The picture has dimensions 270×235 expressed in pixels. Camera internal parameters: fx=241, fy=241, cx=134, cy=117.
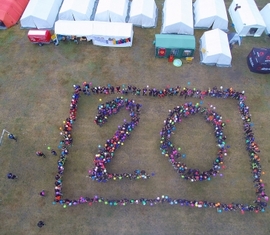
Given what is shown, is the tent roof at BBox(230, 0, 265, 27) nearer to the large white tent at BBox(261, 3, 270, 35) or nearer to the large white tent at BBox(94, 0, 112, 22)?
the large white tent at BBox(261, 3, 270, 35)

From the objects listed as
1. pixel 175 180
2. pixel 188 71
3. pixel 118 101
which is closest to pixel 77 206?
pixel 175 180

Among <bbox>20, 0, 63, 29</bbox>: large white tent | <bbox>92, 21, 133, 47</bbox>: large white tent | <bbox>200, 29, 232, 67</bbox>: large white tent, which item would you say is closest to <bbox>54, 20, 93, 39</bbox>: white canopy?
<bbox>92, 21, 133, 47</bbox>: large white tent

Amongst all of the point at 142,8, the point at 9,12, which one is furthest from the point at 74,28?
the point at 9,12

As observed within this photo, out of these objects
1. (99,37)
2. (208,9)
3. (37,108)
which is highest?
(208,9)

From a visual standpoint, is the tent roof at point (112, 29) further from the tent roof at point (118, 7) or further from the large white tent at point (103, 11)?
the tent roof at point (118, 7)

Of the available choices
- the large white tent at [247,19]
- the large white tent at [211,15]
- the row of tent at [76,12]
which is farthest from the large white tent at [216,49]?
the row of tent at [76,12]

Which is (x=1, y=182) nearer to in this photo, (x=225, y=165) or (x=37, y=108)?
(x=37, y=108)
